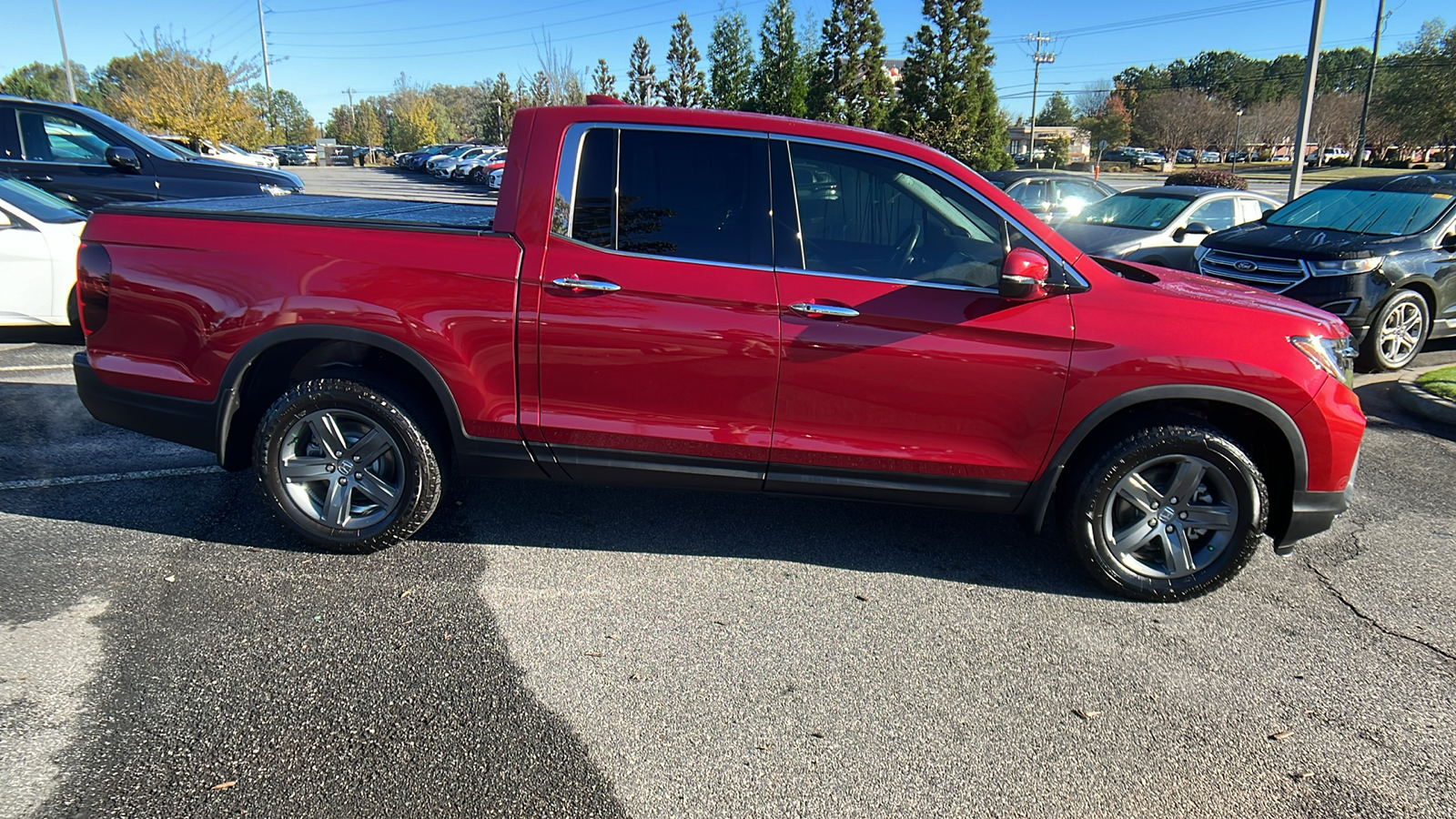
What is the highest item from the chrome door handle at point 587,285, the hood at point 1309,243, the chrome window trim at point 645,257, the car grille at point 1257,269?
the chrome window trim at point 645,257

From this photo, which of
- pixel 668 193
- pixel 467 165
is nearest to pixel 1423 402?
pixel 668 193

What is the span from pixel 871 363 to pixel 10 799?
3058 millimetres

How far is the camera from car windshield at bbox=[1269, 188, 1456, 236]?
8.27m

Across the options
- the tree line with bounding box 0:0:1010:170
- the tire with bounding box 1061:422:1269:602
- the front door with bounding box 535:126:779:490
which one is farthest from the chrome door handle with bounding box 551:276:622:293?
the tree line with bounding box 0:0:1010:170

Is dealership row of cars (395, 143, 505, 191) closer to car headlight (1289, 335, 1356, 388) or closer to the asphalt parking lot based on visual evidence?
the asphalt parking lot

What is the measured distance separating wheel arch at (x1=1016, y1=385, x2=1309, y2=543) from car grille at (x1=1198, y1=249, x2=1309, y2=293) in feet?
15.5

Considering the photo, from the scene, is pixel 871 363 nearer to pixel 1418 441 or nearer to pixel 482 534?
pixel 482 534

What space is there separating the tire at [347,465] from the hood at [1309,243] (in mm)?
7877

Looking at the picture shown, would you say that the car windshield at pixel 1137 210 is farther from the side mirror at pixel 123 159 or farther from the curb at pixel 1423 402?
the side mirror at pixel 123 159

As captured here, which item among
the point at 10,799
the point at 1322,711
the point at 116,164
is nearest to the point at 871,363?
the point at 1322,711

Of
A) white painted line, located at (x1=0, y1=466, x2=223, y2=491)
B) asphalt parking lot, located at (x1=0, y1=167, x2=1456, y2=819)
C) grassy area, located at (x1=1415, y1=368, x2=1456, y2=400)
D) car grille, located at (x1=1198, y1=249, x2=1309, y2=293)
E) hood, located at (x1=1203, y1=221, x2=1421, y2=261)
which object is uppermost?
hood, located at (x1=1203, y1=221, x2=1421, y2=261)

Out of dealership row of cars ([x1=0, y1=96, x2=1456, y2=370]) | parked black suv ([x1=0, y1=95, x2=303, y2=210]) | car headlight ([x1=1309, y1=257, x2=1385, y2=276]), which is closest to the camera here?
dealership row of cars ([x1=0, y1=96, x2=1456, y2=370])

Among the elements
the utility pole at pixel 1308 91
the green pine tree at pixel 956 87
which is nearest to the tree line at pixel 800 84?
the green pine tree at pixel 956 87

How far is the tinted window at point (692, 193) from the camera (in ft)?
11.8
